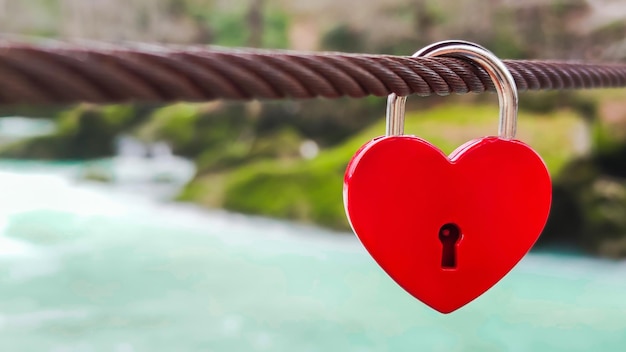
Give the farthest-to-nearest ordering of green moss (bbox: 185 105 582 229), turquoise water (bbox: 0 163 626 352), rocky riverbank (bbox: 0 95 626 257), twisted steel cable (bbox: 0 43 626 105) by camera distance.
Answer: green moss (bbox: 185 105 582 229), rocky riverbank (bbox: 0 95 626 257), turquoise water (bbox: 0 163 626 352), twisted steel cable (bbox: 0 43 626 105)

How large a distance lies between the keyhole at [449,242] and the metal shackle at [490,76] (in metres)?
0.06

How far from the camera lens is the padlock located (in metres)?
0.35

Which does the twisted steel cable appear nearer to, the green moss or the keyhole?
the keyhole

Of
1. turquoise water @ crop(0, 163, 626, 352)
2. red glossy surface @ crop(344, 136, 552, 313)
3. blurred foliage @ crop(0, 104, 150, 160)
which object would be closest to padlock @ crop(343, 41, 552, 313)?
red glossy surface @ crop(344, 136, 552, 313)

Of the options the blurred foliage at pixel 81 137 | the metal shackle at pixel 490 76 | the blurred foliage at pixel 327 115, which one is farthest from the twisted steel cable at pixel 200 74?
the blurred foliage at pixel 81 137

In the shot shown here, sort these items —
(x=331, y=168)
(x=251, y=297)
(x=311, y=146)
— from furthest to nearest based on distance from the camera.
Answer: (x=311, y=146), (x=331, y=168), (x=251, y=297)

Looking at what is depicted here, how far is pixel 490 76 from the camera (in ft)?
1.13

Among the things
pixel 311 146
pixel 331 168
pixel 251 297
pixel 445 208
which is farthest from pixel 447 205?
pixel 311 146

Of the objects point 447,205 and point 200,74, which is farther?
point 447,205

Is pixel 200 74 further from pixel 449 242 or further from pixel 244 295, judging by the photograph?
pixel 244 295

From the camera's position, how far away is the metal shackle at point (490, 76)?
0.33 m

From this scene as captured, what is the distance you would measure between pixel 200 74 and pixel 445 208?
198 mm

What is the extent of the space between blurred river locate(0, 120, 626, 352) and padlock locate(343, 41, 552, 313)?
2.00 m

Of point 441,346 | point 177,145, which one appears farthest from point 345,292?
point 177,145
